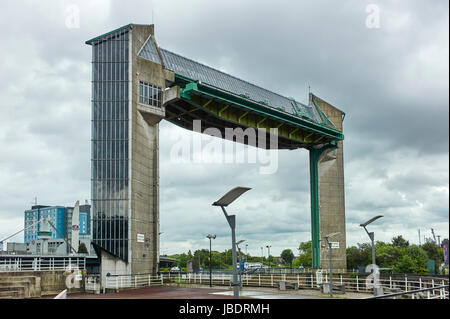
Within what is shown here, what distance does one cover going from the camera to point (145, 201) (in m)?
43.3

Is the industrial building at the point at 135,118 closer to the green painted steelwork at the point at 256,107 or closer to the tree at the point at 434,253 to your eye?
the green painted steelwork at the point at 256,107

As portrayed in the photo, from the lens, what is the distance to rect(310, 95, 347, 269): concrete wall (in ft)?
217

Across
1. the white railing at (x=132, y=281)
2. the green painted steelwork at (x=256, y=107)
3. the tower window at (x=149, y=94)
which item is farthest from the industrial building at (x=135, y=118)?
the white railing at (x=132, y=281)

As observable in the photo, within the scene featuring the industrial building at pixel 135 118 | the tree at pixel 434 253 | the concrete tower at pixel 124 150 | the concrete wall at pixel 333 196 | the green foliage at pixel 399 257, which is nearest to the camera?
the concrete tower at pixel 124 150

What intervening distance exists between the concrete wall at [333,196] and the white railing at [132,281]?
30010 millimetres

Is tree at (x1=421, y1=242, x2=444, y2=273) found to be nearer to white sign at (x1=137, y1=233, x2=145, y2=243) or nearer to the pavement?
white sign at (x1=137, y1=233, x2=145, y2=243)

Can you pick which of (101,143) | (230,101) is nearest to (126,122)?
(101,143)

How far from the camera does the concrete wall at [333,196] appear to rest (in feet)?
217

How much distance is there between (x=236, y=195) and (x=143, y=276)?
30072 mm

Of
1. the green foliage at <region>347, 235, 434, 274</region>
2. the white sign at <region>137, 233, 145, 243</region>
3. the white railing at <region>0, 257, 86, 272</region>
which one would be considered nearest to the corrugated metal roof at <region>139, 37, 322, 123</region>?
the white sign at <region>137, 233, 145, 243</region>

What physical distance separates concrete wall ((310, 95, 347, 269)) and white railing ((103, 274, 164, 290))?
30010 mm

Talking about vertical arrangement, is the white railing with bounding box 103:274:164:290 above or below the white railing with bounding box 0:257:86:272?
below

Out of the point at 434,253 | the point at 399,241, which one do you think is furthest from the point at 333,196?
the point at 399,241
